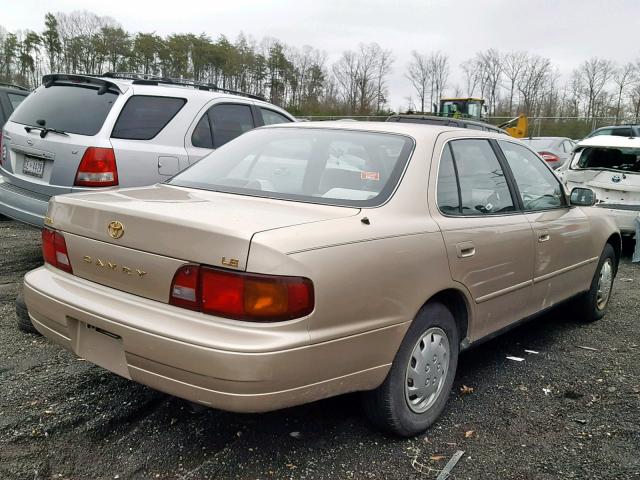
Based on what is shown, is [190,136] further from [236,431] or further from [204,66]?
[204,66]

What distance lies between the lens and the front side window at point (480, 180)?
3398 mm

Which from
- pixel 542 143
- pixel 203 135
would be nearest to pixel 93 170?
pixel 203 135

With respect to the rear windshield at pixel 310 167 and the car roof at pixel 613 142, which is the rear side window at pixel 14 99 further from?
the car roof at pixel 613 142

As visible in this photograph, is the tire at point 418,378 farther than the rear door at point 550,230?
No

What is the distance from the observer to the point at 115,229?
2.58 m

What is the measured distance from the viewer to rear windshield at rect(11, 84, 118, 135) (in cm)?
519

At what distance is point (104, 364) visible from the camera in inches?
102

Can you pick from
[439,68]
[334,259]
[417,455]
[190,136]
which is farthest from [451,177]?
[439,68]

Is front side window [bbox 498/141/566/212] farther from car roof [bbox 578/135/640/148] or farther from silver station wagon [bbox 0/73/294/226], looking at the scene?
car roof [bbox 578/135/640/148]

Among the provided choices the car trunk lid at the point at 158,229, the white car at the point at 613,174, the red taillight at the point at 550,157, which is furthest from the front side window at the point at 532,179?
the red taillight at the point at 550,157

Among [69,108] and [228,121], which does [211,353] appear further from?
[228,121]

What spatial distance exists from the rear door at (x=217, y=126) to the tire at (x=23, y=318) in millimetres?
2128

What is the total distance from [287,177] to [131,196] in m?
0.81

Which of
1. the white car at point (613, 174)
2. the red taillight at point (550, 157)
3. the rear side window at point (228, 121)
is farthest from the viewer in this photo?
the red taillight at point (550, 157)
